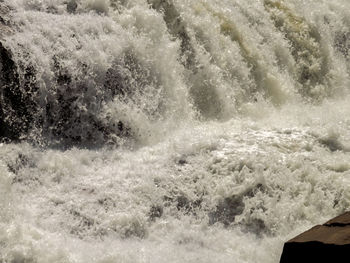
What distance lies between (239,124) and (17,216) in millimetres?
3108

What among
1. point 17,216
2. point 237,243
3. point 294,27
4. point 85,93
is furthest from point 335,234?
point 294,27

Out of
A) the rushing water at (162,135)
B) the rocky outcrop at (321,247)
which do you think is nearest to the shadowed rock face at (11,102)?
the rushing water at (162,135)

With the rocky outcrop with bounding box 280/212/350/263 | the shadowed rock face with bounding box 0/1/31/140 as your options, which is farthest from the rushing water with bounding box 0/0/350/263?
the rocky outcrop with bounding box 280/212/350/263

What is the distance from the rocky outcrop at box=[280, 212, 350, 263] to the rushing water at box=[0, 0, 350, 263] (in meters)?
0.74

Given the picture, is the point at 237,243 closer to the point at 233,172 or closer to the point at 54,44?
the point at 233,172

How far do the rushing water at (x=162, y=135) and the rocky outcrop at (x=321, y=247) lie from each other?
2.44 feet

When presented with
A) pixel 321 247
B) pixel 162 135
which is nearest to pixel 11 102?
pixel 162 135

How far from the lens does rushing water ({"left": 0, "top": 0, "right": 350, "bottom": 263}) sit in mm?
4910

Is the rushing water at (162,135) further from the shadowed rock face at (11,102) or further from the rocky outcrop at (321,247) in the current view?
the rocky outcrop at (321,247)

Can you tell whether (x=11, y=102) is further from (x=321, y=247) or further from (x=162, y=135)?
(x=321, y=247)

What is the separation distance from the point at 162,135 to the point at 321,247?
296 cm

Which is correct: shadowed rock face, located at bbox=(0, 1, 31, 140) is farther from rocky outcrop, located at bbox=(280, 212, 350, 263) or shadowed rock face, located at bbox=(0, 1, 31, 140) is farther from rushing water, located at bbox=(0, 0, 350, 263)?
rocky outcrop, located at bbox=(280, 212, 350, 263)

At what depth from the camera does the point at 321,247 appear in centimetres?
381

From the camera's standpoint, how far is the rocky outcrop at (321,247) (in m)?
3.76
